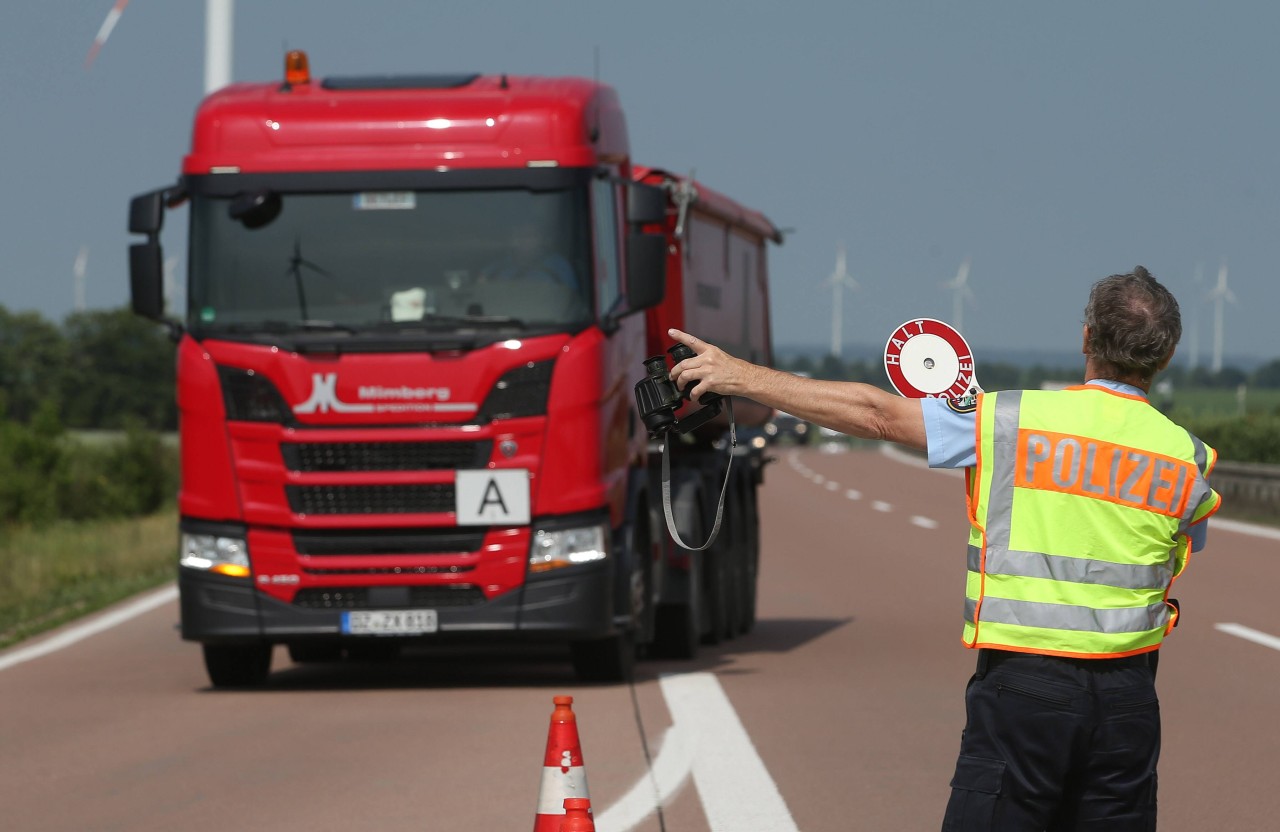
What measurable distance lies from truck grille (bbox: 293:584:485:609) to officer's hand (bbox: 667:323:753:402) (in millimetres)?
7109

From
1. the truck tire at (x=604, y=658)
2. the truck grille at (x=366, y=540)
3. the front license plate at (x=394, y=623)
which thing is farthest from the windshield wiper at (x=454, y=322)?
the truck tire at (x=604, y=658)

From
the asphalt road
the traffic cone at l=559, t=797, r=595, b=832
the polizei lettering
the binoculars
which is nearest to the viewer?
the polizei lettering

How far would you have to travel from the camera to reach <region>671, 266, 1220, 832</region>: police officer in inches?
179

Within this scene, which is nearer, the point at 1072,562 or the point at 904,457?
the point at 1072,562

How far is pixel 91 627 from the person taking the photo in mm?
16484

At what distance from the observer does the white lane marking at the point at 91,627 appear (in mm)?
14452

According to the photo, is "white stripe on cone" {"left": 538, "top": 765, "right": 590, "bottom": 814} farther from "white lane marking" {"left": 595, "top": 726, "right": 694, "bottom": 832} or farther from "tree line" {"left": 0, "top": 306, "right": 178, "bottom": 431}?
"tree line" {"left": 0, "top": 306, "right": 178, "bottom": 431}

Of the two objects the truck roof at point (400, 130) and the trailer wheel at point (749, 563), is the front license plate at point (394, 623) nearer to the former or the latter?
the truck roof at point (400, 130)

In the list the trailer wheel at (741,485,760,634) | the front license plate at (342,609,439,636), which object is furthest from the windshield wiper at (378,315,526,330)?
the trailer wheel at (741,485,760,634)

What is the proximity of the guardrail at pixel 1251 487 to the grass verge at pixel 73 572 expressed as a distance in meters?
14.8

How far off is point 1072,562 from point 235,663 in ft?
28.4

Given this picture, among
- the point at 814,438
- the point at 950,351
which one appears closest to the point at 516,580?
the point at 950,351

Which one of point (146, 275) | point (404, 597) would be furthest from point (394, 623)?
point (146, 275)

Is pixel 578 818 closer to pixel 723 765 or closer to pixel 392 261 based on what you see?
pixel 723 765
